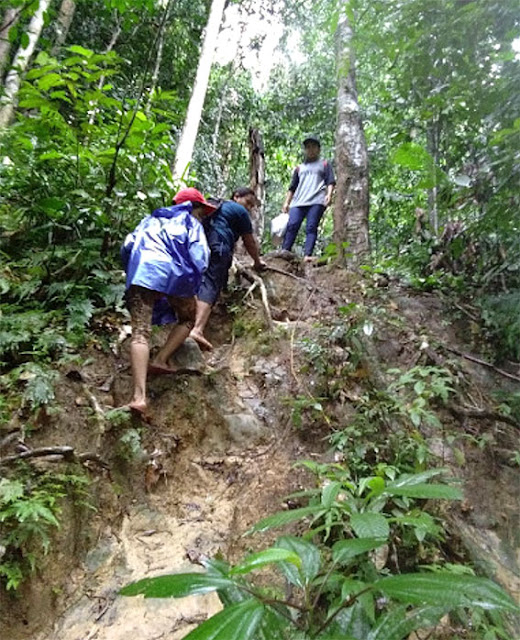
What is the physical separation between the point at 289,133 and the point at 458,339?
28.9ft

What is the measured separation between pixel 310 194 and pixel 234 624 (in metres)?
6.47

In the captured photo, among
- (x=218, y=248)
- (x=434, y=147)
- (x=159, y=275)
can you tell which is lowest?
(x=159, y=275)

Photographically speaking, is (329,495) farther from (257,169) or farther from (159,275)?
(257,169)

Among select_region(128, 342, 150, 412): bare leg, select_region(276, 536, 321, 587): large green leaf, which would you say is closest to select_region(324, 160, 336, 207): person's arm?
select_region(128, 342, 150, 412): bare leg

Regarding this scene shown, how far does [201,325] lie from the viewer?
4500 millimetres

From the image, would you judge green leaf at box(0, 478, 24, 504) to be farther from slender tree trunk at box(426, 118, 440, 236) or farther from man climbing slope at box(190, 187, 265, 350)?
slender tree trunk at box(426, 118, 440, 236)

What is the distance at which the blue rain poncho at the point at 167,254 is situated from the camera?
324 cm

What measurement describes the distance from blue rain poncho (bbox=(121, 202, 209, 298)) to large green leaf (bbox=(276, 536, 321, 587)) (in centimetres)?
221

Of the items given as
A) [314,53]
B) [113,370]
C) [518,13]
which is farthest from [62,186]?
[314,53]

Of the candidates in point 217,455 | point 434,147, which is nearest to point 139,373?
point 217,455

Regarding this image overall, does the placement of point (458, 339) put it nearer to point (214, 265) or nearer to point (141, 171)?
point (214, 265)

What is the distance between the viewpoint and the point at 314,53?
12.4 meters

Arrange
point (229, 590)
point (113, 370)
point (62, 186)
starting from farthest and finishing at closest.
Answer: point (62, 186) → point (113, 370) → point (229, 590)

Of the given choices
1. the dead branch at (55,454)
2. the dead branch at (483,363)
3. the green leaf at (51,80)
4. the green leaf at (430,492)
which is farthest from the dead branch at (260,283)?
the green leaf at (430,492)
